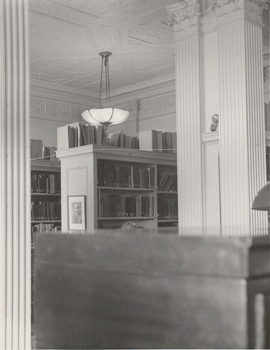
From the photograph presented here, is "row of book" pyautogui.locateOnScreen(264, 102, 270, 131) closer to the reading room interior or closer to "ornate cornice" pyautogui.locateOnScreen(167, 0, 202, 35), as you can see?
the reading room interior

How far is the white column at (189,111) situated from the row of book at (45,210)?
8.92ft

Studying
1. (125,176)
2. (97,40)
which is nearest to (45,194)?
(125,176)

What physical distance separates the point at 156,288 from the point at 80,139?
19.2ft

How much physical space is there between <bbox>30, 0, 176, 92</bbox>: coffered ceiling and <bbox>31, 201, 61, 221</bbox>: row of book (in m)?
2.81

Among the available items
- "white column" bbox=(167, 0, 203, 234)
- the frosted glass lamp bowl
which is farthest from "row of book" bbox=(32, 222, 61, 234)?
"white column" bbox=(167, 0, 203, 234)

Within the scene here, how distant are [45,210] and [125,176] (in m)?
1.51

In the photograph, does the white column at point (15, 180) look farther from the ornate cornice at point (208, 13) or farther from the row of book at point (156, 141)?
the row of book at point (156, 141)

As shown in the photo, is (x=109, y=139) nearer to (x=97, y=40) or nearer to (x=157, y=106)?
(x=97, y=40)

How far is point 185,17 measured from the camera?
6.15m

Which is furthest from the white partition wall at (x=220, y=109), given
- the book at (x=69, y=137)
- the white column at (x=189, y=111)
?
the book at (x=69, y=137)

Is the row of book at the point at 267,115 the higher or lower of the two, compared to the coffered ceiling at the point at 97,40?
lower

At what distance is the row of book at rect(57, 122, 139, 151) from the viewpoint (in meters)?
6.95

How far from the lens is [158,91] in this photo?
1060 cm

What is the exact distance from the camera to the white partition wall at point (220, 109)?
5.43 meters
